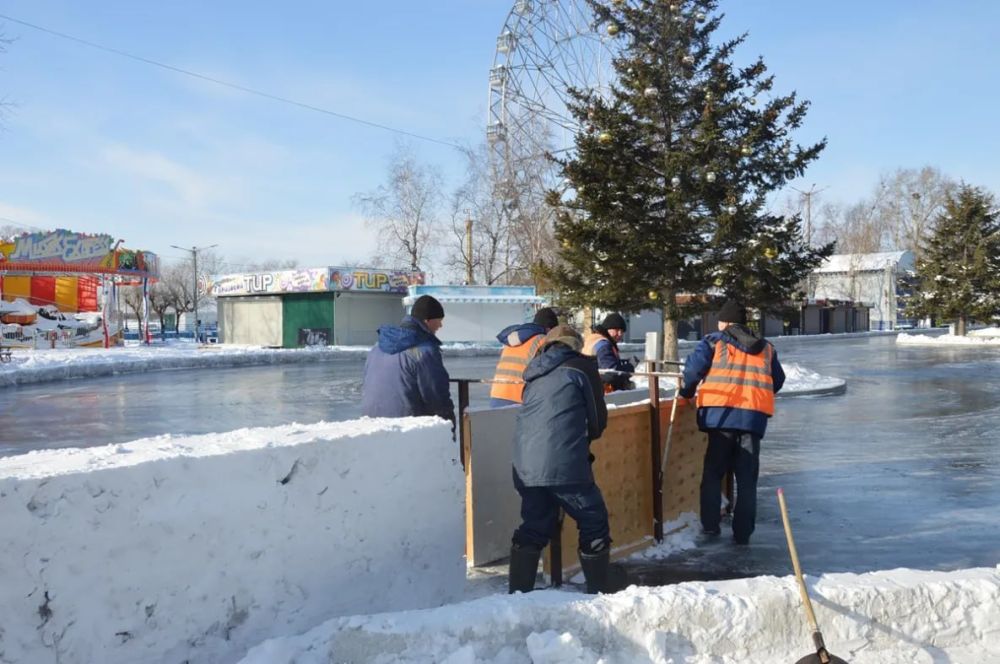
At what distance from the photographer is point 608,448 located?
5.44m

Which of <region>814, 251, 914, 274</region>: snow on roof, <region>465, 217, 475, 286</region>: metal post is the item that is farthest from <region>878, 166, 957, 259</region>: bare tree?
<region>465, 217, 475, 286</region>: metal post

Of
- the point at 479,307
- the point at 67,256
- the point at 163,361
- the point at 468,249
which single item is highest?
the point at 468,249

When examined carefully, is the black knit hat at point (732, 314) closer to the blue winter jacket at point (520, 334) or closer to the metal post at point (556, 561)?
the blue winter jacket at point (520, 334)

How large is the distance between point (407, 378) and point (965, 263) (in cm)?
4616

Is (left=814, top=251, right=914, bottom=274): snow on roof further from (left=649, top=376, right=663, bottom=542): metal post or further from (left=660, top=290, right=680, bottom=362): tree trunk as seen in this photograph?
(left=649, top=376, right=663, bottom=542): metal post

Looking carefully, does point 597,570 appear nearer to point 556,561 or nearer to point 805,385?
point 556,561

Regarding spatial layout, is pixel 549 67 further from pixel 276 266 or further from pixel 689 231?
pixel 276 266

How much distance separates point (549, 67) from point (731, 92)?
66.7ft

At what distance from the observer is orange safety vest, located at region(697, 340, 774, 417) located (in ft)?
18.7

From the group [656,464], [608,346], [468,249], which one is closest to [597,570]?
[656,464]

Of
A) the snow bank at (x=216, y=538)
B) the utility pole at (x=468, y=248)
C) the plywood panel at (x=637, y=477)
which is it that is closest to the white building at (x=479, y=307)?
the utility pole at (x=468, y=248)

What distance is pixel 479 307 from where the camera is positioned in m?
42.8

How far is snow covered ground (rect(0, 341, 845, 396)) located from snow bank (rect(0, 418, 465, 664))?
580 inches

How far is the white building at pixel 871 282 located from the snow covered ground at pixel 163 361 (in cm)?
4548
